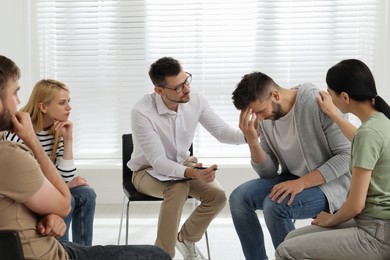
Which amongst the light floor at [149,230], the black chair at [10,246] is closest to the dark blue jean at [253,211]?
the light floor at [149,230]

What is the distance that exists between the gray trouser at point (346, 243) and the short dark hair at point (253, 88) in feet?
2.79

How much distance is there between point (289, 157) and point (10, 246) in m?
1.78

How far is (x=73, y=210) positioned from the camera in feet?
11.6

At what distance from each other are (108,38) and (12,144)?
134 inches

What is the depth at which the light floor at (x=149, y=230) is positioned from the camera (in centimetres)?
408

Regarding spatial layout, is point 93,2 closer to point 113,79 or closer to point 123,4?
point 123,4

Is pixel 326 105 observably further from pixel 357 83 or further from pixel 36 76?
pixel 36 76

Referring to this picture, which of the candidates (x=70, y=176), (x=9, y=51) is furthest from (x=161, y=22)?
(x=70, y=176)

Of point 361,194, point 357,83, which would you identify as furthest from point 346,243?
point 357,83

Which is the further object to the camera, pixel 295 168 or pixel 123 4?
pixel 123 4

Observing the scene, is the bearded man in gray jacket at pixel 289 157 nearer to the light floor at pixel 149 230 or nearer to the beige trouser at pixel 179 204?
the beige trouser at pixel 179 204

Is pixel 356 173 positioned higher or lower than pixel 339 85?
lower

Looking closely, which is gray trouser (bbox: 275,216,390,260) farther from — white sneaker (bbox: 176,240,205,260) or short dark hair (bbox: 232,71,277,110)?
white sneaker (bbox: 176,240,205,260)

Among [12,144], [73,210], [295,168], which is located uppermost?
[12,144]
